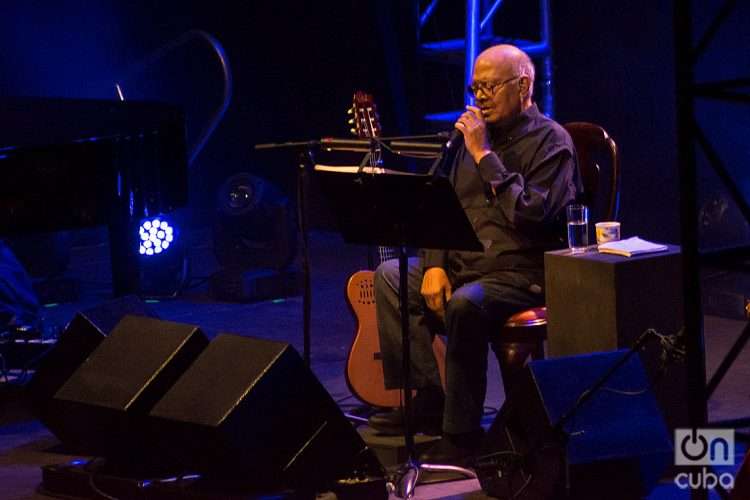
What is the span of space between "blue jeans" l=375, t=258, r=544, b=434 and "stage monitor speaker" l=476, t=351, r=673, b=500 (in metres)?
0.44

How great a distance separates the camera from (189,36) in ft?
30.2

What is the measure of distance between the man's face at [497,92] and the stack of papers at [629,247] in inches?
24.9

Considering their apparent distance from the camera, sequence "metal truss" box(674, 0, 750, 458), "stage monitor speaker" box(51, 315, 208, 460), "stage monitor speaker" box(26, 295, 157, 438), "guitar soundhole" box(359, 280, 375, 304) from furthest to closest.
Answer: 1. "guitar soundhole" box(359, 280, 375, 304)
2. "stage monitor speaker" box(26, 295, 157, 438)
3. "stage monitor speaker" box(51, 315, 208, 460)
4. "metal truss" box(674, 0, 750, 458)

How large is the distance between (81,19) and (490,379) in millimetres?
5216

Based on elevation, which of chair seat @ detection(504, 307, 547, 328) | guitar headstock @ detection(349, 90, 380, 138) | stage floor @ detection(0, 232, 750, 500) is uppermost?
guitar headstock @ detection(349, 90, 380, 138)

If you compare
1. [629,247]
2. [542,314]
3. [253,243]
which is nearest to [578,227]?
[629,247]

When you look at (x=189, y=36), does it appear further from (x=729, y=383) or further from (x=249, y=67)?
(x=729, y=383)

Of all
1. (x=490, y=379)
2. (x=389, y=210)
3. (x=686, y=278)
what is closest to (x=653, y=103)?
(x=490, y=379)

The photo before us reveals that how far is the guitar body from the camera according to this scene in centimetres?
556

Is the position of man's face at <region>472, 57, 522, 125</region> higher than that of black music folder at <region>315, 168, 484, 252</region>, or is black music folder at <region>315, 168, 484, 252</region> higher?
man's face at <region>472, 57, 522, 125</region>

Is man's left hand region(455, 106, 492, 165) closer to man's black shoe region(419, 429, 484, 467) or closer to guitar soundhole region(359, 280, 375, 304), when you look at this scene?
guitar soundhole region(359, 280, 375, 304)

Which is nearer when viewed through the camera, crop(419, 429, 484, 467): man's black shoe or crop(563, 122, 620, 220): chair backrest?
crop(419, 429, 484, 467): man's black shoe

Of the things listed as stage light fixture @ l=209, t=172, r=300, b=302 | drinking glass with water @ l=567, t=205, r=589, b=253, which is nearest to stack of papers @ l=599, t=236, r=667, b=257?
drinking glass with water @ l=567, t=205, r=589, b=253

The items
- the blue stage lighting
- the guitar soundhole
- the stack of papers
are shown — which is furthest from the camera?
the blue stage lighting
